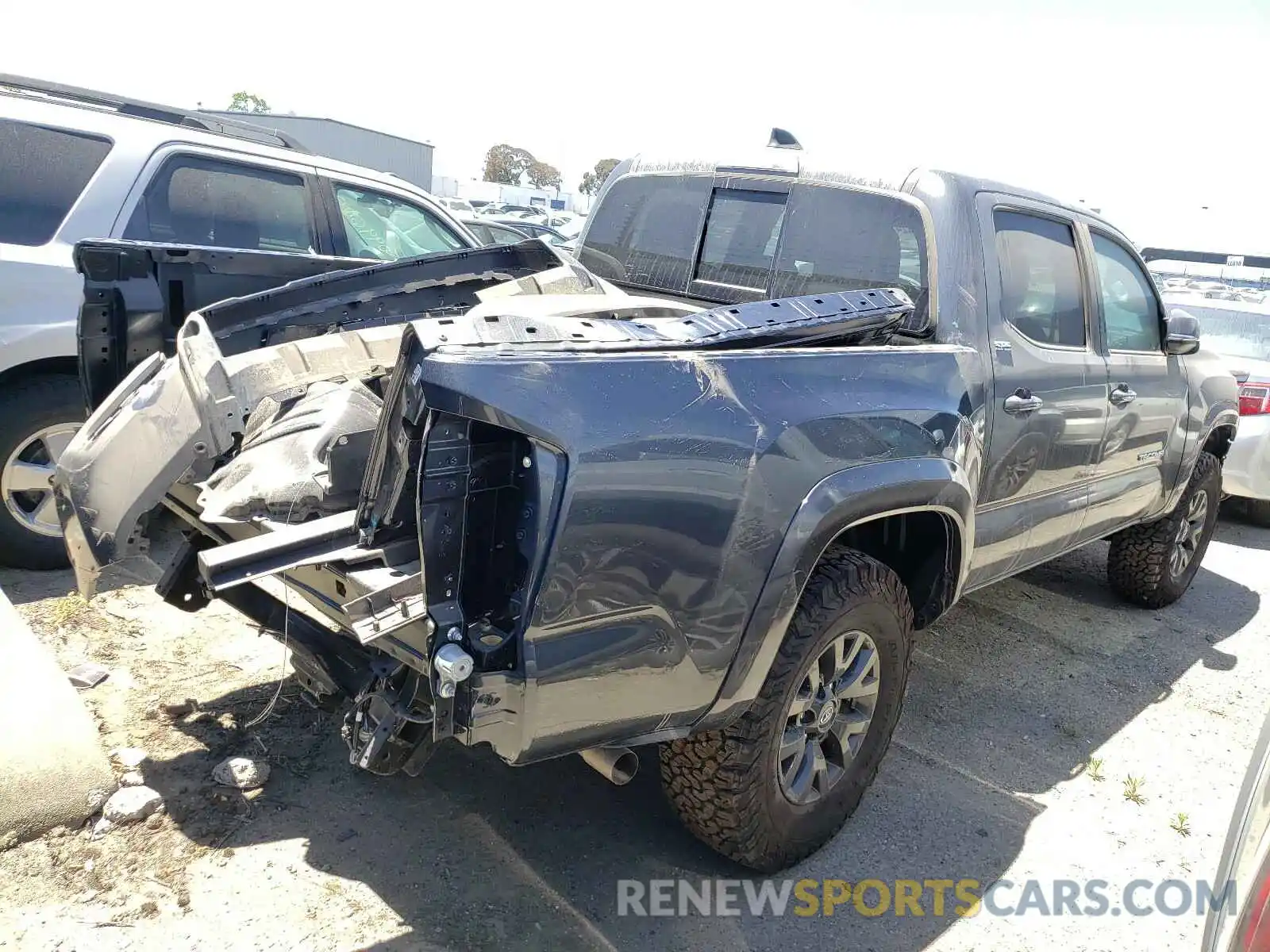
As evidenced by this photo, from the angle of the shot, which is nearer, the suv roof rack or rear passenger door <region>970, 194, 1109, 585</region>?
rear passenger door <region>970, 194, 1109, 585</region>

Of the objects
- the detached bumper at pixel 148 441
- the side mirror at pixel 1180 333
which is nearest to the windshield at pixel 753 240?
the detached bumper at pixel 148 441

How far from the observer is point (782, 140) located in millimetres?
3701

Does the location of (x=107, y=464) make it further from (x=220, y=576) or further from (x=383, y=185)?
(x=383, y=185)

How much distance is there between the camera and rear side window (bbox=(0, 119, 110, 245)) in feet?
13.7

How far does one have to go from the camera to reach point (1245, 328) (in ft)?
25.2

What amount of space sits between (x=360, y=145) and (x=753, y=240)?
74.9 feet

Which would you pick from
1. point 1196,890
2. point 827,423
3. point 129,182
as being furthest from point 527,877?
point 129,182

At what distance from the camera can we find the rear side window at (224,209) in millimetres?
4531

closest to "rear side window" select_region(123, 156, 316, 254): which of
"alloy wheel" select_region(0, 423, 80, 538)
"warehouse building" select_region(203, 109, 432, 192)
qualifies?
"alloy wheel" select_region(0, 423, 80, 538)

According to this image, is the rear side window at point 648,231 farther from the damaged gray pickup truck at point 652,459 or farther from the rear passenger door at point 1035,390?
the rear passenger door at point 1035,390

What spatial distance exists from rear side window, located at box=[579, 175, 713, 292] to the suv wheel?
2.37 m

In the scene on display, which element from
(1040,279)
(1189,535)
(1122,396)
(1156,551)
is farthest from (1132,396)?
(1189,535)

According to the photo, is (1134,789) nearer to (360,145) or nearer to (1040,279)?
(1040,279)

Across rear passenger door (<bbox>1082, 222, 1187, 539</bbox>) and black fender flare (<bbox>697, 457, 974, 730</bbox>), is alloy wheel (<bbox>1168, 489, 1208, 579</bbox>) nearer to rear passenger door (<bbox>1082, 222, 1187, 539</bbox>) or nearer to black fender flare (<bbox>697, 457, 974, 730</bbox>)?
rear passenger door (<bbox>1082, 222, 1187, 539</bbox>)
